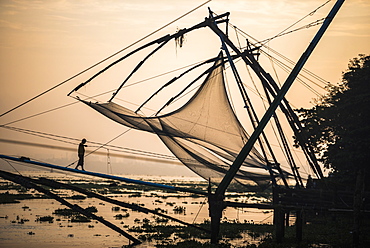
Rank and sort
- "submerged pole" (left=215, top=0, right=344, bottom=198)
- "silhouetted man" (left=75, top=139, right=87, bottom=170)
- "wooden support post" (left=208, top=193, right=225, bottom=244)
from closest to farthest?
"submerged pole" (left=215, top=0, right=344, bottom=198) → "wooden support post" (left=208, top=193, right=225, bottom=244) → "silhouetted man" (left=75, top=139, right=87, bottom=170)

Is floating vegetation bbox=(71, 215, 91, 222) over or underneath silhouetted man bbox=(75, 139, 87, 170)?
underneath

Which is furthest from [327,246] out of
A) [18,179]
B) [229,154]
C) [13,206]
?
[13,206]

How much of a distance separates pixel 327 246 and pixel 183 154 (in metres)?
6.10

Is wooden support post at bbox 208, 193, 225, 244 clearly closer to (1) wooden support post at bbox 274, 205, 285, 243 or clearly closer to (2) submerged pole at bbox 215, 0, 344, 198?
(2) submerged pole at bbox 215, 0, 344, 198

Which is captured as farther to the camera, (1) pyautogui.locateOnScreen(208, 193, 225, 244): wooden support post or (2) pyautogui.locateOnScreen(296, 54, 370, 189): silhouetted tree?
(2) pyautogui.locateOnScreen(296, 54, 370, 189): silhouetted tree

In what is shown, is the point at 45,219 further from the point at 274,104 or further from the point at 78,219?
the point at 274,104

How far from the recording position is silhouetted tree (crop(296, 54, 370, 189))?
26.4m

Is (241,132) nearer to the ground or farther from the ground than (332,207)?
farther from the ground

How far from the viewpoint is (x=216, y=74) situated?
22.2m

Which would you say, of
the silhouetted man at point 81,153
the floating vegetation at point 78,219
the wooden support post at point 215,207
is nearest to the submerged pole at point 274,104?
the wooden support post at point 215,207

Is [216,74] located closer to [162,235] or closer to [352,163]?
[162,235]

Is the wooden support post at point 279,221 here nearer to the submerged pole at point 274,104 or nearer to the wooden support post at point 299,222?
the wooden support post at point 299,222

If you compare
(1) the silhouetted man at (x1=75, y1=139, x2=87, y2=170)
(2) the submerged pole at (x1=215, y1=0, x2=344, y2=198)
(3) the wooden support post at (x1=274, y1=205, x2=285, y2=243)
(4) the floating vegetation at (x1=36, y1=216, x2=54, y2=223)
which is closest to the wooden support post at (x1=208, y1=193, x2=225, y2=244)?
(2) the submerged pole at (x1=215, y1=0, x2=344, y2=198)

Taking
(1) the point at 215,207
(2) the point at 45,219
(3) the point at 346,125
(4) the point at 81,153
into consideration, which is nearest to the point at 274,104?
(1) the point at 215,207
